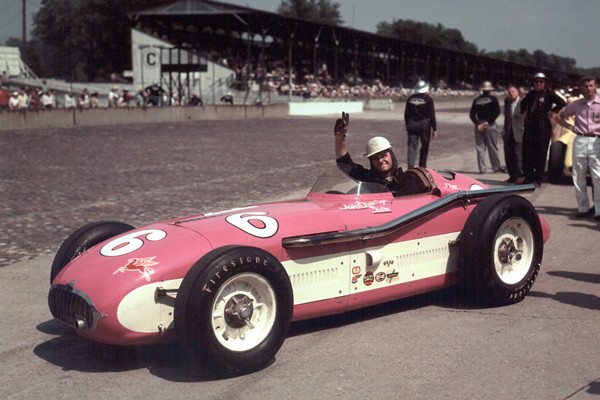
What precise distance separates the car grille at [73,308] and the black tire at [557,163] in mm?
9875

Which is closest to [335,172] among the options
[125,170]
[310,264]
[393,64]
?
[310,264]

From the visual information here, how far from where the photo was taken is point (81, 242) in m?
5.39

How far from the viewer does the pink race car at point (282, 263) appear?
14.3ft

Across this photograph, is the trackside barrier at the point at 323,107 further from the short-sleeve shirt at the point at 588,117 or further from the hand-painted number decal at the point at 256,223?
the hand-painted number decal at the point at 256,223

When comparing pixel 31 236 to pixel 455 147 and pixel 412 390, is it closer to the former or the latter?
pixel 412 390

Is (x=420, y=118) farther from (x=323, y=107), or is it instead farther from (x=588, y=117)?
(x=323, y=107)

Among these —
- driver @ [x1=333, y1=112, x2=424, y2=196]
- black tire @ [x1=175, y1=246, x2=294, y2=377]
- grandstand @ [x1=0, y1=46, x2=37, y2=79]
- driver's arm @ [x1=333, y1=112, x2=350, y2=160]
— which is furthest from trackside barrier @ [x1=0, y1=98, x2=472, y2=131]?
grandstand @ [x1=0, y1=46, x2=37, y2=79]

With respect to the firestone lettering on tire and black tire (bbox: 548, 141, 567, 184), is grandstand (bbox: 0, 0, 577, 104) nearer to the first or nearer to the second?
black tire (bbox: 548, 141, 567, 184)

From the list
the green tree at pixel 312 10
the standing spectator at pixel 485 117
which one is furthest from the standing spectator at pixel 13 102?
the green tree at pixel 312 10

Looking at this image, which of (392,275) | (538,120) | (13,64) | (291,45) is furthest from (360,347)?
(13,64)

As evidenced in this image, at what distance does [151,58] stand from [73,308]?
171ft

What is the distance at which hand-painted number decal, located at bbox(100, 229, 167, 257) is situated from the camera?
475 cm

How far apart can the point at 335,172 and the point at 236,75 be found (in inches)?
1912

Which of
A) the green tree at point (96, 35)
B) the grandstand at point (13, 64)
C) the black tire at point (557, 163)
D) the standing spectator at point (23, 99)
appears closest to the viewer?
the black tire at point (557, 163)
